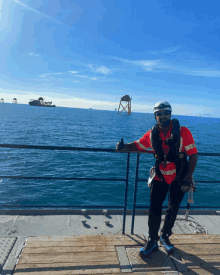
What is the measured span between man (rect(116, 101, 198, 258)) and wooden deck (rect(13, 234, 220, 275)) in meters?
0.19

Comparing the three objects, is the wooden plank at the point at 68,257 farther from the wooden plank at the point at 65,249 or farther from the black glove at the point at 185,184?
the black glove at the point at 185,184

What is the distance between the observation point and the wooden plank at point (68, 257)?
265 cm

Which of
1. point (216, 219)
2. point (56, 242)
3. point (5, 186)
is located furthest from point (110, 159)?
point (56, 242)

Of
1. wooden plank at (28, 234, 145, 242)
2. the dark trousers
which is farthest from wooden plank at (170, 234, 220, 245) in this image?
wooden plank at (28, 234, 145, 242)

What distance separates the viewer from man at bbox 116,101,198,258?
272 cm

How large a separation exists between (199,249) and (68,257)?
2.04m

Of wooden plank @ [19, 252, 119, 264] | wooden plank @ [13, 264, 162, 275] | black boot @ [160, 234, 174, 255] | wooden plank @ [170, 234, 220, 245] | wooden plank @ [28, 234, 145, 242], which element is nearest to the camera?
wooden plank @ [13, 264, 162, 275]

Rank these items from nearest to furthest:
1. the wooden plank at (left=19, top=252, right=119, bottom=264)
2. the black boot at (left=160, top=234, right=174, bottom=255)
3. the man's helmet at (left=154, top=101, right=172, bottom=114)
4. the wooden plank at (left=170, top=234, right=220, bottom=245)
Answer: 1. the wooden plank at (left=19, top=252, right=119, bottom=264)
2. the man's helmet at (left=154, top=101, right=172, bottom=114)
3. the black boot at (left=160, top=234, right=174, bottom=255)
4. the wooden plank at (left=170, top=234, right=220, bottom=245)

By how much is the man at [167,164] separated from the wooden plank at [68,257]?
0.55 meters

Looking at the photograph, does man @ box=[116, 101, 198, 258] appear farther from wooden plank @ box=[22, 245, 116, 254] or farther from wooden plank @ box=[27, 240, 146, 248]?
wooden plank @ box=[22, 245, 116, 254]

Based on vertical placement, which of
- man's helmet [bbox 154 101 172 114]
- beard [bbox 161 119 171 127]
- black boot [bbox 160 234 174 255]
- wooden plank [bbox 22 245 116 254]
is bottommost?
wooden plank [bbox 22 245 116 254]

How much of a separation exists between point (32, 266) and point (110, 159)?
78.3 feet

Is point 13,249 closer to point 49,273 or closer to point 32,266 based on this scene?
point 32,266

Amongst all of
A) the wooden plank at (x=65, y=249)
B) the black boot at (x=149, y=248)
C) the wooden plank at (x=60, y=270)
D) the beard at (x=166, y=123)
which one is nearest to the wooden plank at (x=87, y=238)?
the wooden plank at (x=65, y=249)
